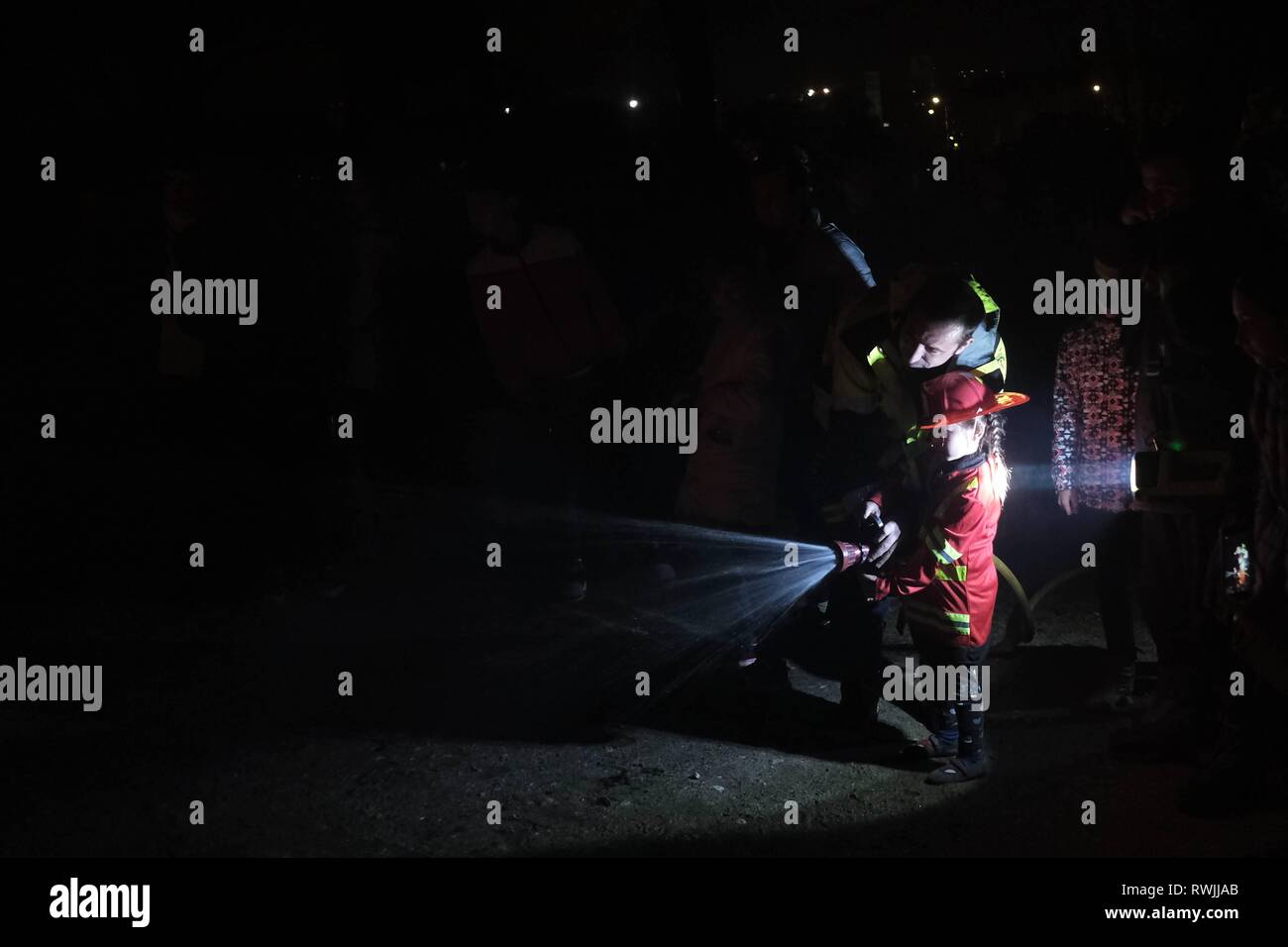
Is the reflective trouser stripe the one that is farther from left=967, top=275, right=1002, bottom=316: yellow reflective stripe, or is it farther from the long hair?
left=967, top=275, right=1002, bottom=316: yellow reflective stripe

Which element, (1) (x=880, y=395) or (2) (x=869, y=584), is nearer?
(2) (x=869, y=584)

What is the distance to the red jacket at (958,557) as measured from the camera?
4.91m

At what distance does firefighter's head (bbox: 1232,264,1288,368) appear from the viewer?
4066 mm

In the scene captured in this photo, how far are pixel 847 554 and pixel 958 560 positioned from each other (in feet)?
1.54

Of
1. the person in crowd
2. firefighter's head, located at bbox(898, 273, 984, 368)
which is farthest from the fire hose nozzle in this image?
the person in crowd

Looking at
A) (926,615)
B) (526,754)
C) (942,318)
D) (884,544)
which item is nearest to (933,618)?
(926,615)

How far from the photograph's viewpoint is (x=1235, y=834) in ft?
13.9

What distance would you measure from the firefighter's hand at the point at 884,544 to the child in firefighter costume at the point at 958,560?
12cm

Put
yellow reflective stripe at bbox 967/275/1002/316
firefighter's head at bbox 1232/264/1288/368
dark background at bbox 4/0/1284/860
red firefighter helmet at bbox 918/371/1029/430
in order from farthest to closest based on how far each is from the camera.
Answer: dark background at bbox 4/0/1284/860, yellow reflective stripe at bbox 967/275/1002/316, red firefighter helmet at bbox 918/371/1029/430, firefighter's head at bbox 1232/264/1288/368

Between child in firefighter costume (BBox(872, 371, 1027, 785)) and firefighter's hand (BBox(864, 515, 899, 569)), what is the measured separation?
12 centimetres

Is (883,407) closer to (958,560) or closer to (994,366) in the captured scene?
(994,366)

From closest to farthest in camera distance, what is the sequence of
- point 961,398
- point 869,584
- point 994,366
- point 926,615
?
point 961,398, point 926,615, point 994,366, point 869,584

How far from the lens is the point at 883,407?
18.5ft
